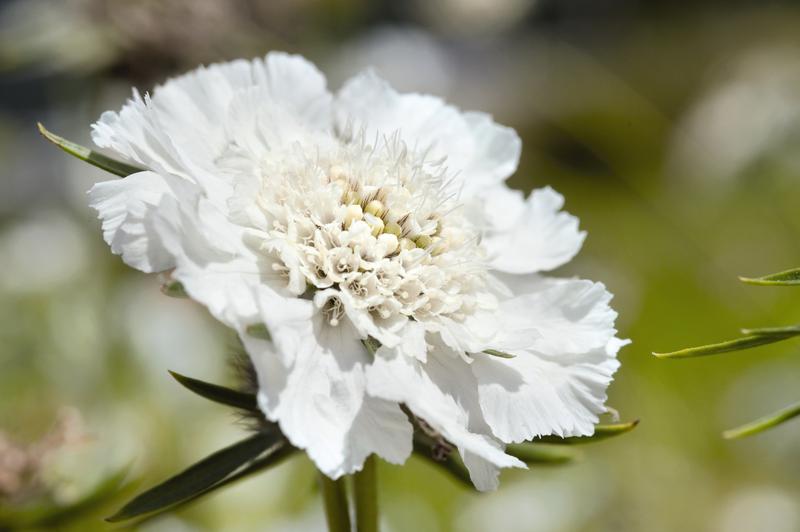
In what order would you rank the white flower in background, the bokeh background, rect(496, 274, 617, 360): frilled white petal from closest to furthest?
rect(496, 274, 617, 360): frilled white petal, the bokeh background, the white flower in background

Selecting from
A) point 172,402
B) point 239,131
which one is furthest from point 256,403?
point 172,402

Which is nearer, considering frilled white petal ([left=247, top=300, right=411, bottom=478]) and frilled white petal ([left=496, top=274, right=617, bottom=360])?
frilled white petal ([left=247, top=300, right=411, bottom=478])

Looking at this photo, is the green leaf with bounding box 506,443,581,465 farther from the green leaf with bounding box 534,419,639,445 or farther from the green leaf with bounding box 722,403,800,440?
the green leaf with bounding box 722,403,800,440

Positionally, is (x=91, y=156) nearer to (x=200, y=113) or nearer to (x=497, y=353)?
(x=200, y=113)

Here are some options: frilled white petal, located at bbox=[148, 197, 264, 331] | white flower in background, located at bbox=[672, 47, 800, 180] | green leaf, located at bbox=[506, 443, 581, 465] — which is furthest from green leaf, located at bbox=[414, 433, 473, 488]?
white flower in background, located at bbox=[672, 47, 800, 180]

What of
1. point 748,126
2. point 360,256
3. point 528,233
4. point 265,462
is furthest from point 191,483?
point 748,126

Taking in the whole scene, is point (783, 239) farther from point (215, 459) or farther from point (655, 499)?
point (215, 459)

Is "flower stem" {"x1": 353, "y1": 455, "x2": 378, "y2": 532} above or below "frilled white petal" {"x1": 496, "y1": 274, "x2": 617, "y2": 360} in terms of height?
below
